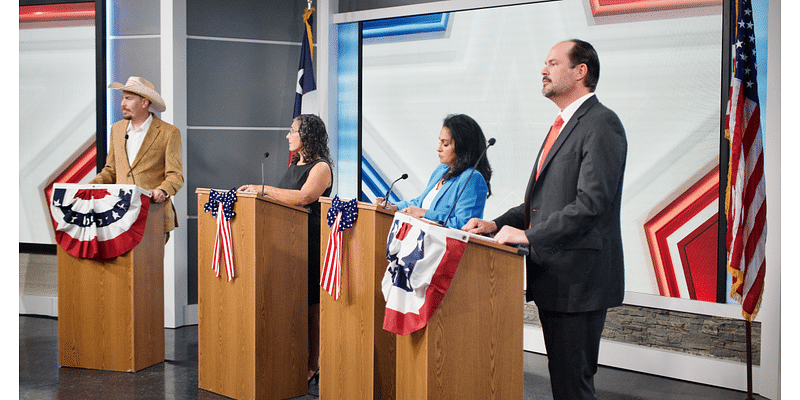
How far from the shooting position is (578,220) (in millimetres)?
2090

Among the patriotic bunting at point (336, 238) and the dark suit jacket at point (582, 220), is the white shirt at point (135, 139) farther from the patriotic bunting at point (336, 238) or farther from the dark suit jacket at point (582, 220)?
the dark suit jacket at point (582, 220)

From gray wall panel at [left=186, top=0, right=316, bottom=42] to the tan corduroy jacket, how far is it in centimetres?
120

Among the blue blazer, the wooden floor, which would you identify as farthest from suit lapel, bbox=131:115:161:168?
the blue blazer

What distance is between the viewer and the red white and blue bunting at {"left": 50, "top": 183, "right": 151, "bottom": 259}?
3818mm

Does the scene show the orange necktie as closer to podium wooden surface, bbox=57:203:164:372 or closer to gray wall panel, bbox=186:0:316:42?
podium wooden surface, bbox=57:203:164:372

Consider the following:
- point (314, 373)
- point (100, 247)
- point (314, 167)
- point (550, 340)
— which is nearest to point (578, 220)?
point (550, 340)

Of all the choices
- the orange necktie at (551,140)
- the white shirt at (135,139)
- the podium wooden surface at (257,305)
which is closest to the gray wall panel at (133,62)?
the white shirt at (135,139)

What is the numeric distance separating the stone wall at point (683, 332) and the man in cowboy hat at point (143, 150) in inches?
122

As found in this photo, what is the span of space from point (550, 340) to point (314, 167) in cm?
188

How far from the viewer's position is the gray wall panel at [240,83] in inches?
203

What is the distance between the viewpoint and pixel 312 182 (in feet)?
11.7

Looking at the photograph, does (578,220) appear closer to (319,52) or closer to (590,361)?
(590,361)

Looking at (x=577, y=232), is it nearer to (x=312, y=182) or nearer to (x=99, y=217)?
(x=312, y=182)

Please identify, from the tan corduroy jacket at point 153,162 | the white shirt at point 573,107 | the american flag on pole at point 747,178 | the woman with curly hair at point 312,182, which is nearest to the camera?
the white shirt at point 573,107
